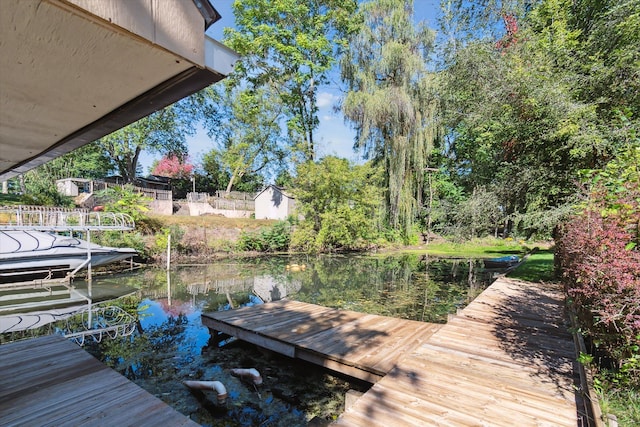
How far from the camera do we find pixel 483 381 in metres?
2.66

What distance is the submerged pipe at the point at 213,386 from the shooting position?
3.43m

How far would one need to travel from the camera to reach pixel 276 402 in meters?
3.47

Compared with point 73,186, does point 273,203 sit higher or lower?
lower

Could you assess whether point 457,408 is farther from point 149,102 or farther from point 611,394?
point 149,102

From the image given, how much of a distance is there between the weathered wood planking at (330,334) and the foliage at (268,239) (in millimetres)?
10716

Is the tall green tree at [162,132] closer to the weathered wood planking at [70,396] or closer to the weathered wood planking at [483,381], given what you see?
the weathered wood planking at [70,396]

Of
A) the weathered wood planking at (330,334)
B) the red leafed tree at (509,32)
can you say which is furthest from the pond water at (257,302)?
the red leafed tree at (509,32)

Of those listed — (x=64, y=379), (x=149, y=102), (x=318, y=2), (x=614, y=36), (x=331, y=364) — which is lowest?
(x=331, y=364)

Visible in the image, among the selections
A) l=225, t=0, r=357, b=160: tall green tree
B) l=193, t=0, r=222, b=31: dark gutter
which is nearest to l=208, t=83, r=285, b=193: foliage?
l=225, t=0, r=357, b=160: tall green tree

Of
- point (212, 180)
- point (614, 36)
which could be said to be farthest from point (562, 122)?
point (212, 180)

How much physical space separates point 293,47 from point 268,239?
11.5 metres

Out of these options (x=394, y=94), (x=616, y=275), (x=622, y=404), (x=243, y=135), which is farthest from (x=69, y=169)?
(x=622, y=404)

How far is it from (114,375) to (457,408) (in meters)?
3.13

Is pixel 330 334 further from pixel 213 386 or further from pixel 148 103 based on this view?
pixel 148 103
